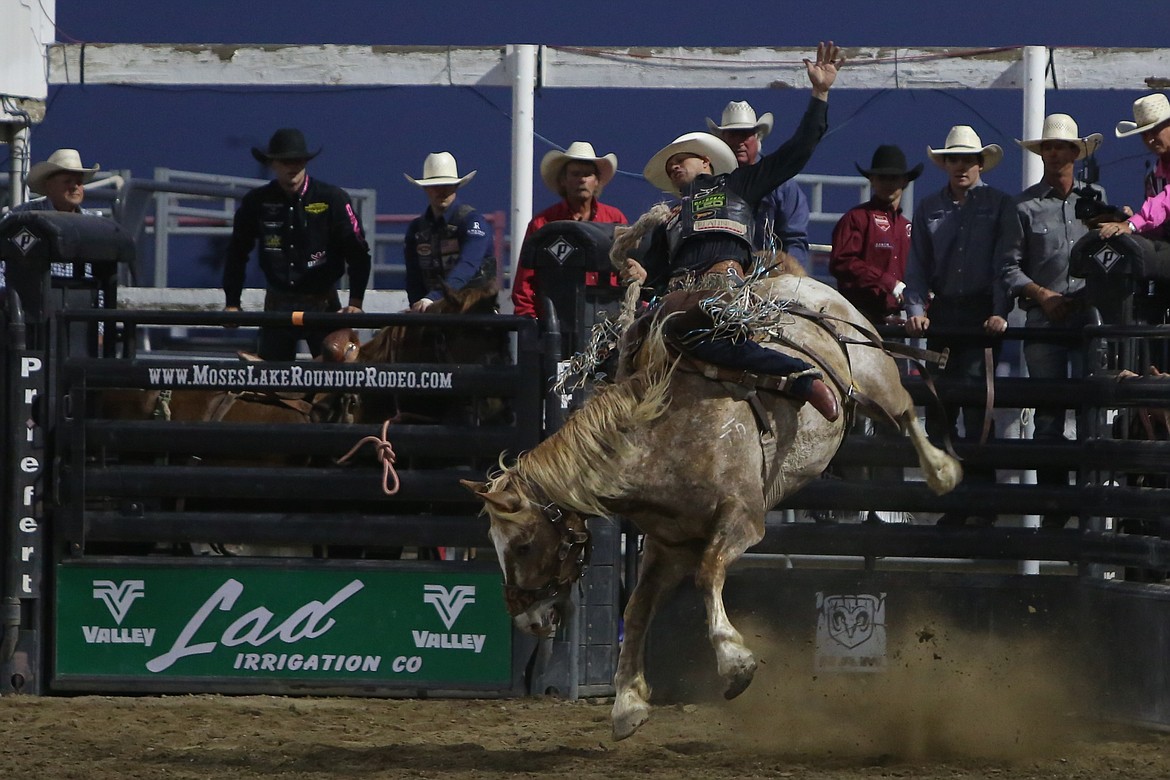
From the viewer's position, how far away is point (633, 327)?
5.83 m

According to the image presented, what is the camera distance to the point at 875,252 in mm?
7250

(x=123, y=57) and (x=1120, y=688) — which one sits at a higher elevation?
(x=123, y=57)

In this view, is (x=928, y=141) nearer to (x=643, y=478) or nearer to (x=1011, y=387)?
(x=1011, y=387)

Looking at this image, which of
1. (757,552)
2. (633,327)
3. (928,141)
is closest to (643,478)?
(633,327)

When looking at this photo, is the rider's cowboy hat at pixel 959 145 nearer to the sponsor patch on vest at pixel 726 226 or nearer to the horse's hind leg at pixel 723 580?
the sponsor patch on vest at pixel 726 226

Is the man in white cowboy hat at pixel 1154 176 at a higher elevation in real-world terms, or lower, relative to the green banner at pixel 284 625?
higher

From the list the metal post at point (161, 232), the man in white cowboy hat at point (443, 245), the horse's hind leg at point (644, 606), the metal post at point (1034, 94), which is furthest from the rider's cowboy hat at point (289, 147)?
the metal post at point (1034, 94)

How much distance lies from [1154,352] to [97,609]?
15.3 ft

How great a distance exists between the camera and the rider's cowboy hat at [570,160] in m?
7.49

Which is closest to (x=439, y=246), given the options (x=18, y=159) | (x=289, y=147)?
(x=289, y=147)

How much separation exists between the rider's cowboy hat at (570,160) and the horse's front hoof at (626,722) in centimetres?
303

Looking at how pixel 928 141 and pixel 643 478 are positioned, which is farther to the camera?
pixel 928 141

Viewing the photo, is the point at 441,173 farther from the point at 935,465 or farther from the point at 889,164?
the point at 935,465

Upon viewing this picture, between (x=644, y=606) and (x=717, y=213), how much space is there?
150 cm
